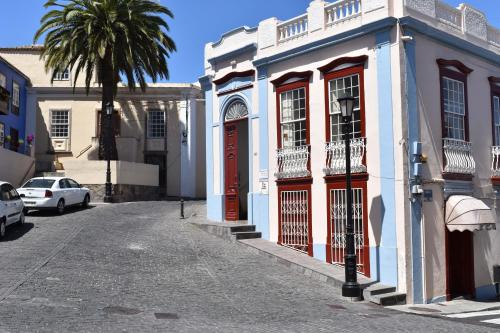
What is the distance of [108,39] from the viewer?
27016mm

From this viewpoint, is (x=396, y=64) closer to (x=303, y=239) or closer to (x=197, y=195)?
(x=303, y=239)

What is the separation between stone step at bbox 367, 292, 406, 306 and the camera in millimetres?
12672

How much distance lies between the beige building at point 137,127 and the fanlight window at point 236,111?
15.4m

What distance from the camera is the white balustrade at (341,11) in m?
15.0

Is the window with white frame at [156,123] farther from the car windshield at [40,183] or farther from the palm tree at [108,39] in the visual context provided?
the car windshield at [40,183]

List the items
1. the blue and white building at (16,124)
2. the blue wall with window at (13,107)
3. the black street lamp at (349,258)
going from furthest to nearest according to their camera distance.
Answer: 1. the blue wall with window at (13,107)
2. the blue and white building at (16,124)
3. the black street lamp at (349,258)

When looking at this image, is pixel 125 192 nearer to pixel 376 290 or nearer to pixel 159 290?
pixel 159 290

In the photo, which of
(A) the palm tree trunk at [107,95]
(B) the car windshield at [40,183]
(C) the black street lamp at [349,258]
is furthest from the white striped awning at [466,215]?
(A) the palm tree trunk at [107,95]

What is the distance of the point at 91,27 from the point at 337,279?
19.5 meters

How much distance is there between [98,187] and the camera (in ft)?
91.9

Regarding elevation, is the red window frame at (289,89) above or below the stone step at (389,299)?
above

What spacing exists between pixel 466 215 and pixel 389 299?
10.5 ft

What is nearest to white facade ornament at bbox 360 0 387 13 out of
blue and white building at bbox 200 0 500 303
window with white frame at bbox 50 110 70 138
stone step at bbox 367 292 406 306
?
blue and white building at bbox 200 0 500 303

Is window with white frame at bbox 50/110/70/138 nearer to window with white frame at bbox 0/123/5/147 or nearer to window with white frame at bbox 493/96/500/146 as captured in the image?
window with white frame at bbox 0/123/5/147
